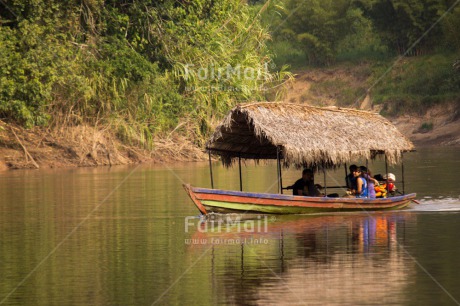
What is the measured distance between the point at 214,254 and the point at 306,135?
686 cm

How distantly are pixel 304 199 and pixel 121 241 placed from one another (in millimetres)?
4837

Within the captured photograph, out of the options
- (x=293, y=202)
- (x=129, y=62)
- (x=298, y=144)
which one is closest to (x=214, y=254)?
(x=293, y=202)

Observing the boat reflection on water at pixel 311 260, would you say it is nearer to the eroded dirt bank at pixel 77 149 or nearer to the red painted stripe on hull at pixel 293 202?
the red painted stripe on hull at pixel 293 202

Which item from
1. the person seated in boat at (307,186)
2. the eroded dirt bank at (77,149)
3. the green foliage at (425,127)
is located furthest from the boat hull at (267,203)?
the green foliage at (425,127)

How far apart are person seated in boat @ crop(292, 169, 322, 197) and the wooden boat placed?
0.29m

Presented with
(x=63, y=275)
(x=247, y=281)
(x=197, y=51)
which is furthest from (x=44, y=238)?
(x=197, y=51)

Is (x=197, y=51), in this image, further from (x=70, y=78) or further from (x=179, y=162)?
(x=70, y=78)

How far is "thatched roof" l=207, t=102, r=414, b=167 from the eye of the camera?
72.9ft

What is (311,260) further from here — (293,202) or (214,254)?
(293,202)

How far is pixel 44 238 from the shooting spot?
19.1 metres

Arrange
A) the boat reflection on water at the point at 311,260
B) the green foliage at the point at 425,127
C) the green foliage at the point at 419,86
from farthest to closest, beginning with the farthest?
the green foliage at the point at 419,86 < the green foliage at the point at 425,127 < the boat reflection on water at the point at 311,260

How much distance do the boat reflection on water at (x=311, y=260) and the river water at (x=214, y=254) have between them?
17 millimetres

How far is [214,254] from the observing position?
16.6m

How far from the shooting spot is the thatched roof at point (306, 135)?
72.9 feet
